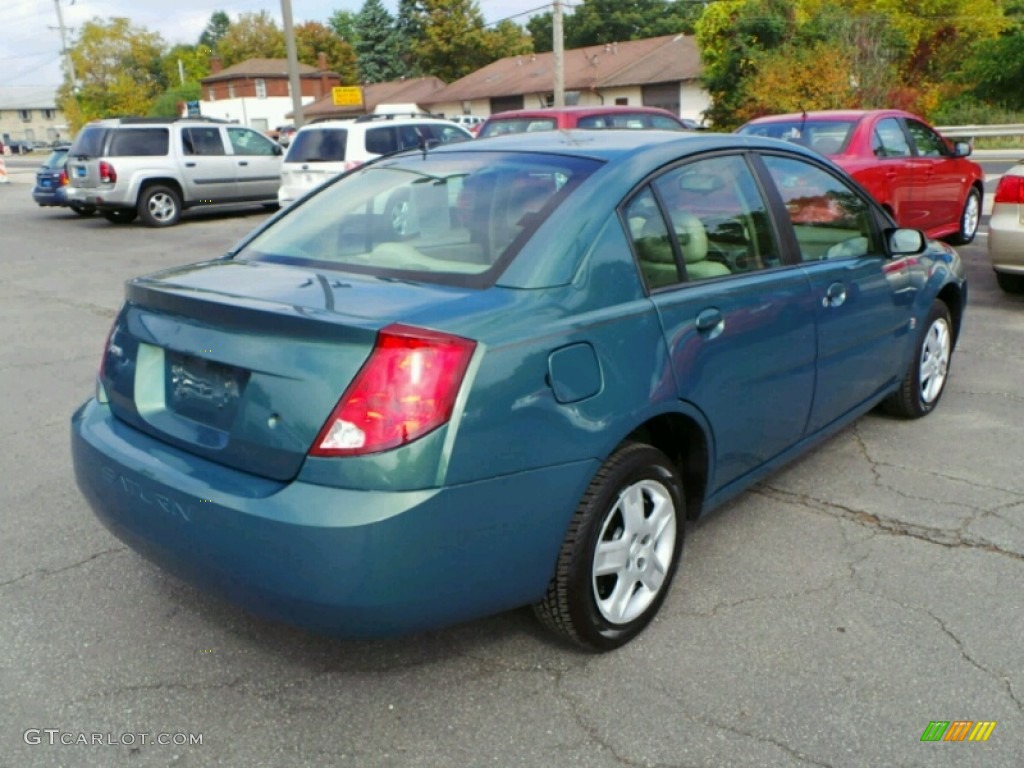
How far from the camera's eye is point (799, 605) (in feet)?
11.0

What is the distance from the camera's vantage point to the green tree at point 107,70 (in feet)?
247

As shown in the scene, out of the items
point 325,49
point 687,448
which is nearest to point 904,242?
point 687,448

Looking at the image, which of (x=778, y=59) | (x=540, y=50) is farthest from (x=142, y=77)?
(x=778, y=59)

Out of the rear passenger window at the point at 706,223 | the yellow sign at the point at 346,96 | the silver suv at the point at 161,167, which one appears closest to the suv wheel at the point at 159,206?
the silver suv at the point at 161,167

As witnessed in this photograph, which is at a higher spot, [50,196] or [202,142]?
[202,142]

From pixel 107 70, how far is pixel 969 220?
259ft

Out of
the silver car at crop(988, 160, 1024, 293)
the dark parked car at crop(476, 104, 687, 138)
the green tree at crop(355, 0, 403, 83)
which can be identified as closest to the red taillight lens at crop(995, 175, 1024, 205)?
the silver car at crop(988, 160, 1024, 293)

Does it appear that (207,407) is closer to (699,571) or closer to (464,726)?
(464,726)

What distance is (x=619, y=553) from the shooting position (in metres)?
3.02

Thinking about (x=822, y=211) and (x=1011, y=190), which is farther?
(x=1011, y=190)

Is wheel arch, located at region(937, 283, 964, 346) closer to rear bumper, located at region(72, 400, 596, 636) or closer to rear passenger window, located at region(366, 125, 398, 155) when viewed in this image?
rear bumper, located at region(72, 400, 596, 636)

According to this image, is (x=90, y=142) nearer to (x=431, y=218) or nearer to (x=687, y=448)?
(x=431, y=218)

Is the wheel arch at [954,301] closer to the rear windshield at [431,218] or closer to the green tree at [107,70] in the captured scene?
the rear windshield at [431,218]

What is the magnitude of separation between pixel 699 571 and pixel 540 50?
94.6 meters
